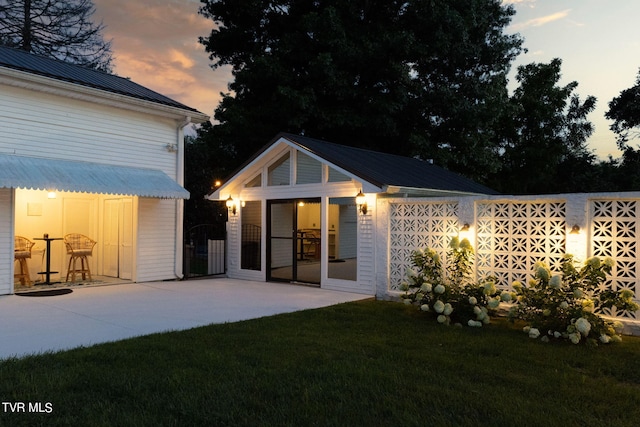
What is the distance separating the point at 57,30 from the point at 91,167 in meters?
17.2

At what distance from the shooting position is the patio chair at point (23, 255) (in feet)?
35.8

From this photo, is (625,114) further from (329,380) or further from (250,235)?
(329,380)

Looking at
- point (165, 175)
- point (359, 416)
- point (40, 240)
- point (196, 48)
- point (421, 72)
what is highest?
point (196, 48)

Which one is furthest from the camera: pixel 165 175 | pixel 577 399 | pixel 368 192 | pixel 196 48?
pixel 196 48

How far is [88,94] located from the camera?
10.8m

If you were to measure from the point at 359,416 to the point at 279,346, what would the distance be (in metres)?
2.23

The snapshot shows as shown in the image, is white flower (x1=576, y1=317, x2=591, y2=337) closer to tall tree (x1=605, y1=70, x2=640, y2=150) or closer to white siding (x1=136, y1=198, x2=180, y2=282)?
white siding (x1=136, y1=198, x2=180, y2=282)

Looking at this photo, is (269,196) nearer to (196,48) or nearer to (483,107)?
(483,107)

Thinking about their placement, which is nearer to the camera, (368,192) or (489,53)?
(368,192)

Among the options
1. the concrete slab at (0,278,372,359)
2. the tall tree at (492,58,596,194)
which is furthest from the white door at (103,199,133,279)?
the tall tree at (492,58,596,194)

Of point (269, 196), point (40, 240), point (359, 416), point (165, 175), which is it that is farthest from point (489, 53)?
point (359, 416)

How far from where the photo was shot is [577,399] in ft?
14.0

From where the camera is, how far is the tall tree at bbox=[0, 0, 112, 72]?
2255cm

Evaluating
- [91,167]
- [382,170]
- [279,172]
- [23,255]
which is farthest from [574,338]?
[23,255]
